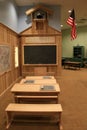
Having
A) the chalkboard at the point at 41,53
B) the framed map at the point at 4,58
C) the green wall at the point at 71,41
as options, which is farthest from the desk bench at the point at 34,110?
the green wall at the point at 71,41

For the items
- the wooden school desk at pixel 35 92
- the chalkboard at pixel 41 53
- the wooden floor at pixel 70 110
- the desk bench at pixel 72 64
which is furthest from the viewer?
the desk bench at pixel 72 64

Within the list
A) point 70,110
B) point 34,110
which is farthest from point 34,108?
point 70,110

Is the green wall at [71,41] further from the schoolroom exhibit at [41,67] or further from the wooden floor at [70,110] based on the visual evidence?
the wooden floor at [70,110]

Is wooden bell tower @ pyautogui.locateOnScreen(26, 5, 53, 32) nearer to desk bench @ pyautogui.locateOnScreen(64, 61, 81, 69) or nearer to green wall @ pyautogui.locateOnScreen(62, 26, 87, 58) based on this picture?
desk bench @ pyautogui.locateOnScreen(64, 61, 81, 69)

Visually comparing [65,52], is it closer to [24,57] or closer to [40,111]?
[24,57]

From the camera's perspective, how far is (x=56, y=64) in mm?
8898

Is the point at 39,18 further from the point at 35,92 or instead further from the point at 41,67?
the point at 35,92

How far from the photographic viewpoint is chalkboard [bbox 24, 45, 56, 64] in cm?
885

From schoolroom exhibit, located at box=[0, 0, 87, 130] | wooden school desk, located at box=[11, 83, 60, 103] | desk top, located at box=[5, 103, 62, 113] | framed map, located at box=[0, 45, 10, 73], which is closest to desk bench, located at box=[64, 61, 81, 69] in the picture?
schoolroom exhibit, located at box=[0, 0, 87, 130]

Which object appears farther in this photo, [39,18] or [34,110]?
[39,18]

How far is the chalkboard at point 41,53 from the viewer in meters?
8.85

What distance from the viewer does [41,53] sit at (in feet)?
29.0

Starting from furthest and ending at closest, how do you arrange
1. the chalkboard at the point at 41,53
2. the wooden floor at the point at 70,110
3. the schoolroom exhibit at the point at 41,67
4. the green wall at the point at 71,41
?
the green wall at the point at 71,41
the chalkboard at the point at 41,53
the schoolroom exhibit at the point at 41,67
the wooden floor at the point at 70,110

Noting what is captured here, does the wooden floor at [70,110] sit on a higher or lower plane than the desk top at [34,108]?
lower
